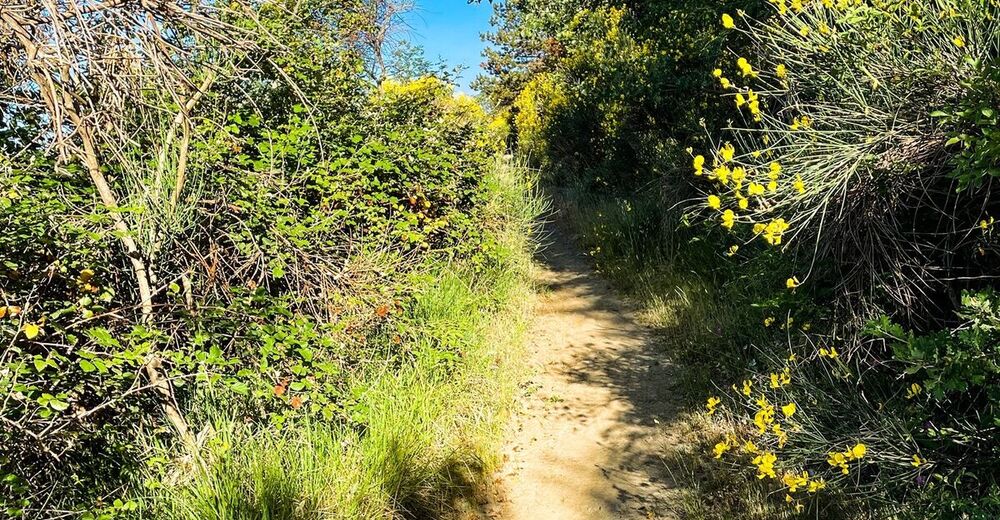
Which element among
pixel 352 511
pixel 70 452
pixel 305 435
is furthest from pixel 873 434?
pixel 70 452

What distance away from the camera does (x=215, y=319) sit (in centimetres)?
307

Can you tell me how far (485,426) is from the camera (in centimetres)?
393

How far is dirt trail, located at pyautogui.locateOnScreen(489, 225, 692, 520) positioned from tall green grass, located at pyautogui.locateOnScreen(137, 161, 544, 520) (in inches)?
10.2

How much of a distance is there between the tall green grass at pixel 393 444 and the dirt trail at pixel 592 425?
0.26m

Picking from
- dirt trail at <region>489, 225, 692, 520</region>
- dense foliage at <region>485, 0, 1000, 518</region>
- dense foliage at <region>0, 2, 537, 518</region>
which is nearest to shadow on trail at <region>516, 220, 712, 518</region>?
dirt trail at <region>489, 225, 692, 520</region>

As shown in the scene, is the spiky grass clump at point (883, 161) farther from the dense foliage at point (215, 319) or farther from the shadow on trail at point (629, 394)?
the dense foliage at point (215, 319)

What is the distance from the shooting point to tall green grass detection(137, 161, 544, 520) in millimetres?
2635

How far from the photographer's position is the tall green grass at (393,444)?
2635mm

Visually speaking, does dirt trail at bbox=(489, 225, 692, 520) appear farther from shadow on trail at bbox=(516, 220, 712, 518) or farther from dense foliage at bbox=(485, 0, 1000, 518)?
dense foliage at bbox=(485, 0, 1000, 518)

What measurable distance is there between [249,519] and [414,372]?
61.5 inches

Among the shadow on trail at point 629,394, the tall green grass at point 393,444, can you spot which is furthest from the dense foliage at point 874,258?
the tall green grass at point 393,444

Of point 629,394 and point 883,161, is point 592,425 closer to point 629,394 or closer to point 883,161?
point 629,394

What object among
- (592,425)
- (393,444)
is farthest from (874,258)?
(393,444)

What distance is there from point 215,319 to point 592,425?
2.67m
